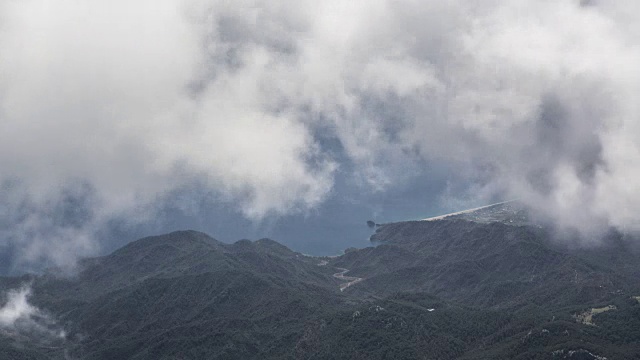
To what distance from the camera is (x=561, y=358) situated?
181250 millimetres

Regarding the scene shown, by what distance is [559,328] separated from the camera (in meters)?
199

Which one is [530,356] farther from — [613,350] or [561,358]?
[613,350]

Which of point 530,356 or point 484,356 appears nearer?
point 530,356

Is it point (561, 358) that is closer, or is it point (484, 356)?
point (561, 358)

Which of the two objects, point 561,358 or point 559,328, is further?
point 559,328

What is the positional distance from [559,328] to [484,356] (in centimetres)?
2383

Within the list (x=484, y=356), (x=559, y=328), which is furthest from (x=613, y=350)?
(x=484, y=356)

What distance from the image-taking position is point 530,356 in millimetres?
186500

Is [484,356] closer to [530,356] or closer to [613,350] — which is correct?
[530,356]

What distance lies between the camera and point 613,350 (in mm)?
187750

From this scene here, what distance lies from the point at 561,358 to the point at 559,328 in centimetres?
1951

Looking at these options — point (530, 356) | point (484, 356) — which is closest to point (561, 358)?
point (530, 356)

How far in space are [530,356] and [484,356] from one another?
54.8ft

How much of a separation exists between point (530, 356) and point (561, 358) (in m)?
8.59
